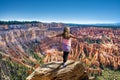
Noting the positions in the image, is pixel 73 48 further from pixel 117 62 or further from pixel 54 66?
pixel 54 66

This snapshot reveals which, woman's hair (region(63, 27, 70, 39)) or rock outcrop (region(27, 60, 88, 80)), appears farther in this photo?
rock outcrop (region(27, 60, 88, 80))

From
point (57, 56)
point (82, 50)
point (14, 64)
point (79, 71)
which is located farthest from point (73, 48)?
point (79, 71)

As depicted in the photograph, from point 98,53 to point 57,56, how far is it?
1190 inches

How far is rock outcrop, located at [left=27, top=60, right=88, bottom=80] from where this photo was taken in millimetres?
19719

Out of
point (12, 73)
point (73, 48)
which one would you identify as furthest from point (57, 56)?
point (12, 73)

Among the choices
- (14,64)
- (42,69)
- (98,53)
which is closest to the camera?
(42,69)

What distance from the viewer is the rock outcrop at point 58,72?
64.7 ft

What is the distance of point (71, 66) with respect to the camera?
20.5 m

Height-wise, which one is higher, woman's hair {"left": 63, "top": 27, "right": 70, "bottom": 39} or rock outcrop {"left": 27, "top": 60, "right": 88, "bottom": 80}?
woman's hair {"left": 63, "top": 27, "right": 70, "bottom": 39}

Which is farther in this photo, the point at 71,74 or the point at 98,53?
the point at 98,53

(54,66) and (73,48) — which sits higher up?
(54,66)

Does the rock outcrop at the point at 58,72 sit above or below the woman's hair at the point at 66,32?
below

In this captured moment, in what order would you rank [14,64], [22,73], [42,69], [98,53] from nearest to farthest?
1. [42,69]
2. [22,73]
3. [14,64]
4. [98,53]

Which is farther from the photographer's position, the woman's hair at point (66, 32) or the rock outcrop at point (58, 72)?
the rock outcrop at point (58, 72)
